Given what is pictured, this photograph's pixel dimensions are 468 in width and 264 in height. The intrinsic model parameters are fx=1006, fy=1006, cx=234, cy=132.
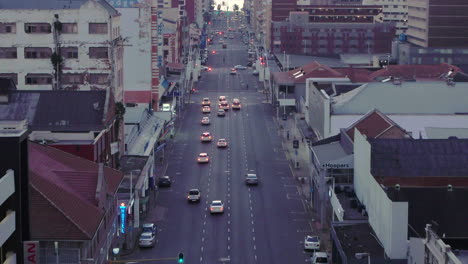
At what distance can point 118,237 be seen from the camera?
75.9m

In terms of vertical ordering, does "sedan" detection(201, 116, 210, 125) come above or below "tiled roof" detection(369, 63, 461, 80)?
below

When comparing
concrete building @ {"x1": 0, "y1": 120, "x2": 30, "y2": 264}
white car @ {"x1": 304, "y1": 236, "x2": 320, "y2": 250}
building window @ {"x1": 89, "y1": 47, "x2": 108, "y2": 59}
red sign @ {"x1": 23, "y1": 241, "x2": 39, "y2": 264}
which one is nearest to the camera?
concrete building @ {"x1": 0, "y1": 120, "x2": 30, "y2": 264}

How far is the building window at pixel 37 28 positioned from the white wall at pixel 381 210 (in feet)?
109

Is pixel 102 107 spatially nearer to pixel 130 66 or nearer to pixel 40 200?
pixel 40 200

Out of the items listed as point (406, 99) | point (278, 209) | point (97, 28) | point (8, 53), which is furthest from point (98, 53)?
point (406, 99)

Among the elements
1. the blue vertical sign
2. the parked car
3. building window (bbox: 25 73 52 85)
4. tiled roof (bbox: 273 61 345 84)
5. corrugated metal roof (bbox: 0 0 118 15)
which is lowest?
the parked car

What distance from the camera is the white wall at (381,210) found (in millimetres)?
64500

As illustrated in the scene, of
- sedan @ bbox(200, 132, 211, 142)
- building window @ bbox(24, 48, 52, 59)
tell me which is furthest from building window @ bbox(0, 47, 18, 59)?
sedan @ bbox(200, 132, 211, 142)

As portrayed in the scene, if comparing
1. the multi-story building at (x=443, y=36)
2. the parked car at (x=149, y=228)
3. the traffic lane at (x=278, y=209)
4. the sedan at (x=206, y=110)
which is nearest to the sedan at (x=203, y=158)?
the traffic lane at (x=278, y=209)

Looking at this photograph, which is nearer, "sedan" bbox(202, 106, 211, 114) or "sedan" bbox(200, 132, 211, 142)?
"sedan" bbox(200, 132, 211, 142)

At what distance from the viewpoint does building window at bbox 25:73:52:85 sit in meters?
96.9

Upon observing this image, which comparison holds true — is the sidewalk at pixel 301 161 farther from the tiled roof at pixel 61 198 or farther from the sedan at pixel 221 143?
the tiled roof at pixel 61 198

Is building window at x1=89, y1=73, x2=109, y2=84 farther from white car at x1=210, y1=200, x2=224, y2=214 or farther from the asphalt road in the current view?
white car at x1=210, y1=200, x2=224, y2=214

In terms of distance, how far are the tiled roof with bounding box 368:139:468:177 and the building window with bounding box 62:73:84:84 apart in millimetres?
33061
